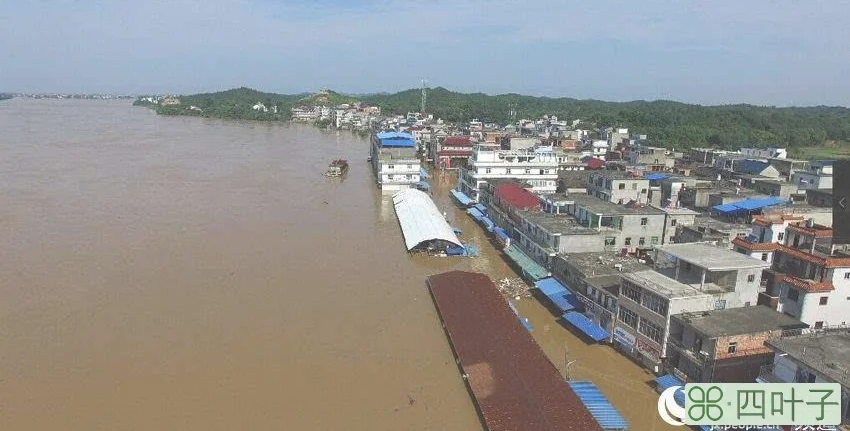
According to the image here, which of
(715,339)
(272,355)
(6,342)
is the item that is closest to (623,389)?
(715,339)

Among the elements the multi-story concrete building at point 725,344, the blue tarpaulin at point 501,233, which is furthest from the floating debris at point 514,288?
the multi-story concrete building at point 725,344

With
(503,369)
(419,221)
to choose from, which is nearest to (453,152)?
(419,221)

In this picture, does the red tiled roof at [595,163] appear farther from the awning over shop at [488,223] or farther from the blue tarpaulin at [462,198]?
the awning over shop at [488,223]

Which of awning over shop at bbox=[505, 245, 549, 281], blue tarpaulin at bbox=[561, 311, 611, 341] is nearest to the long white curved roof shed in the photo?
awning over shop at bbox=[505, 245, 549, 281]

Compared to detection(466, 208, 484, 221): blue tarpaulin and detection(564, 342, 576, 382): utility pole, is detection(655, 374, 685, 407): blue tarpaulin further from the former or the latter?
detection(466, 208, 484, 221): blue tarpaulin

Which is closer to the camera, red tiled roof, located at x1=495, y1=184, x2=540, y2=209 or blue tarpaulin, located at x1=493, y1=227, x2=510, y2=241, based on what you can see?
red tiled roof, located at x1=495, y1=184, x2=540, y2=209

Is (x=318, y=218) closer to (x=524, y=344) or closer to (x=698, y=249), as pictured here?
(x=524, y=344)

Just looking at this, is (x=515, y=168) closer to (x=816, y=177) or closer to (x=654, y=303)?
(x=816, y=177)
